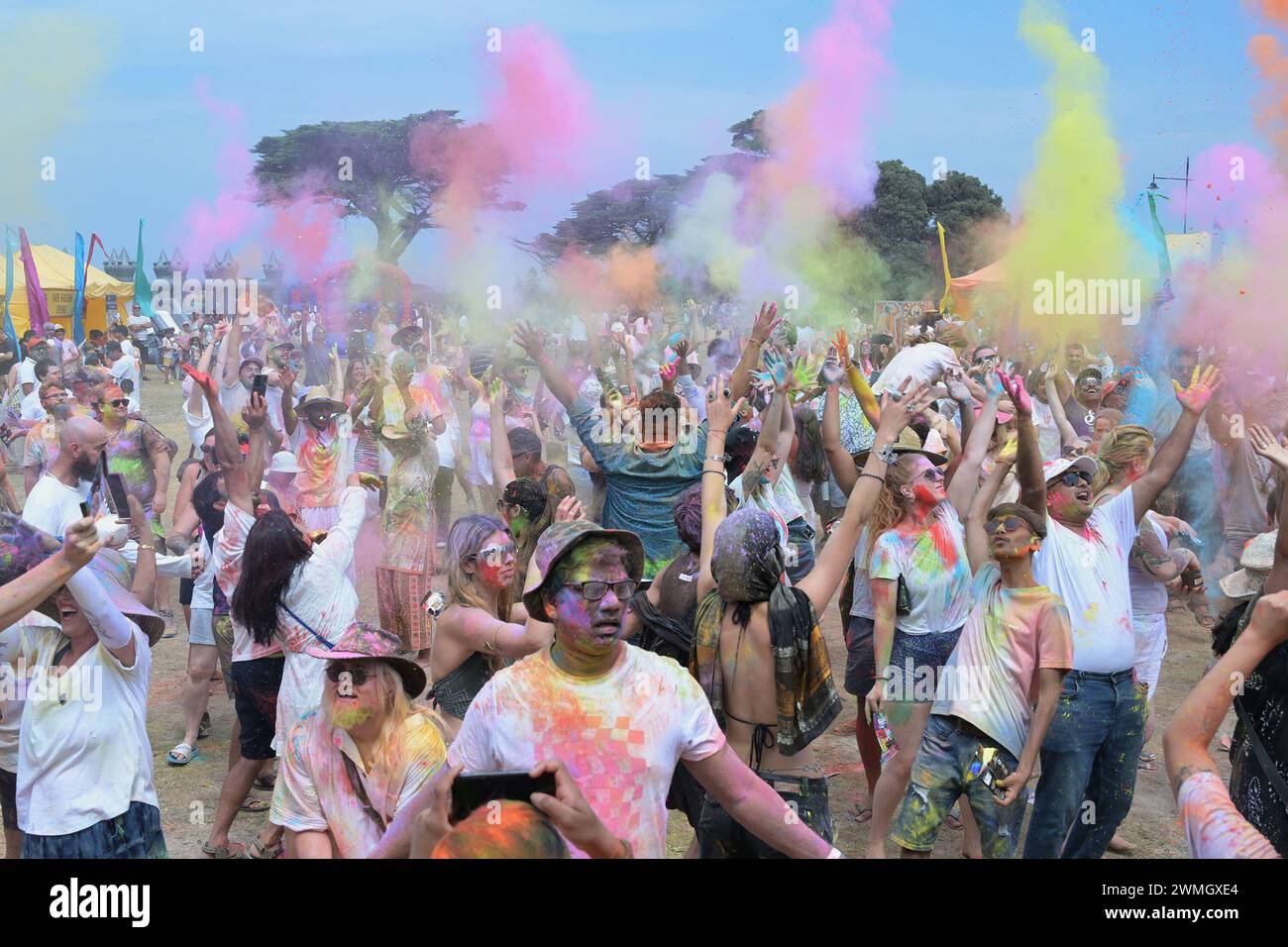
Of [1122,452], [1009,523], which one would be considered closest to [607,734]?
[1009,523]

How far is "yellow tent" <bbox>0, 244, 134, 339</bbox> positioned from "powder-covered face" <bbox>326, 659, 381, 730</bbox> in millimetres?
26285

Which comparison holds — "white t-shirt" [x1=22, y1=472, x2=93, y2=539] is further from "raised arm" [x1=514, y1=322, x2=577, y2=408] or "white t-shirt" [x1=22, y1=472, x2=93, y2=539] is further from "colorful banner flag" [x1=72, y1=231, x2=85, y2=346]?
"colorful banner flag" [x1=72, y1=231, x2=85, y2=346]

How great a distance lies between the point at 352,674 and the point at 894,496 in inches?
97.6

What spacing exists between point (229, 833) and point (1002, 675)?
10.9ft

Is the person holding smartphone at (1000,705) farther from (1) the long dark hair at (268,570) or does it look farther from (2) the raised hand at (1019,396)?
(1) the long dark hair at (268,570)

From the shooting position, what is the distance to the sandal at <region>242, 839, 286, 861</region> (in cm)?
467

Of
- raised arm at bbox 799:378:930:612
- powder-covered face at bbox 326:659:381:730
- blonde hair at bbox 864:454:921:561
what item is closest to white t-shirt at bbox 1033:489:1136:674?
blonde hair at bbox 864:454:921:561

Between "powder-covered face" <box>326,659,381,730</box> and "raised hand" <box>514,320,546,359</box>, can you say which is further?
"raised hand" <box>514,320,546,359</box>

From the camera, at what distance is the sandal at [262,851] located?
467cm

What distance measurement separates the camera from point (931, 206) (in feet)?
121

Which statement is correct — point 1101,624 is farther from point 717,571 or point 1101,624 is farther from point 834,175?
point 834,175

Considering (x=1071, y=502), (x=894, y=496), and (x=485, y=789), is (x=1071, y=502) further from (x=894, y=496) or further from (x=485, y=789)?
(x=485, y=789)

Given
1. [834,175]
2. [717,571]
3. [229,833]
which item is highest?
[834,175]

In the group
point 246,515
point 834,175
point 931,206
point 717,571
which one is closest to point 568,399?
point 246,515
